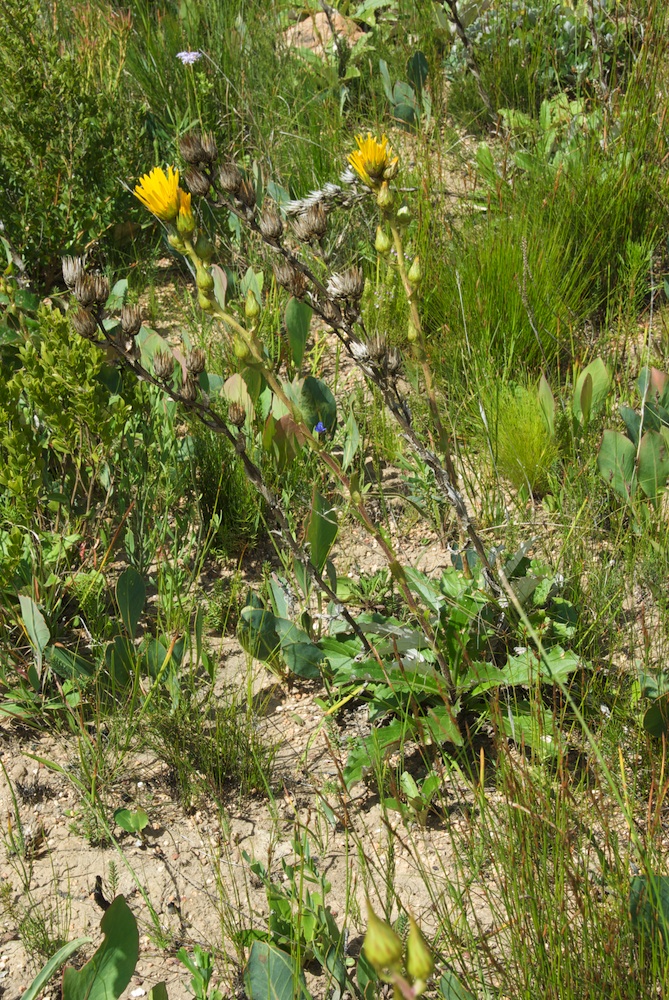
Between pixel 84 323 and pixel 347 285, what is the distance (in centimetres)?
47

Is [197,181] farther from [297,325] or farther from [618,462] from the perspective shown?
[618,462]

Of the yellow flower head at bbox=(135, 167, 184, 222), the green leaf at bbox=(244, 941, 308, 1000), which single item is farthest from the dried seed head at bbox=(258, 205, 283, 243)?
the green leaf at bbox=(244, 941, 308, 1000)

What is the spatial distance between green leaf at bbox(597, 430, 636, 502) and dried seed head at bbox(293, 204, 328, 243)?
2.52 feet

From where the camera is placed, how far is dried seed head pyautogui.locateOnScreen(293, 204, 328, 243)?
171 centimetres

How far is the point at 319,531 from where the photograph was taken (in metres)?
1.92

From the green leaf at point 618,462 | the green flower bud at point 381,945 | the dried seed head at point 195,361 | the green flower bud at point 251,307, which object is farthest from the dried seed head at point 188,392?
the green flower bud at point 381,945

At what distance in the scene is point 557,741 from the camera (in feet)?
4.74

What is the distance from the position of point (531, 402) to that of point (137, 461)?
3.27 ft

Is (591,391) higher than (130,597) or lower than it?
higher

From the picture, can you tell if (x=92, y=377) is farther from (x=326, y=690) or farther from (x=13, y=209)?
(x=13, y=209)

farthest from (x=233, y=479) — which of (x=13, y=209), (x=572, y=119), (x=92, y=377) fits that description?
(x=572, y=119)

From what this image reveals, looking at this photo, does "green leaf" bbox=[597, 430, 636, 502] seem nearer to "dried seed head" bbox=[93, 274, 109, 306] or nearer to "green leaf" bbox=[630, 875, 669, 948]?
"green leaf" bbox=[630, 875, 669, 948]

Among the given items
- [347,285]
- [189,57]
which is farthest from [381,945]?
[189,57]

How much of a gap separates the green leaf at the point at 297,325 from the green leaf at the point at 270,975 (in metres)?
1.58
